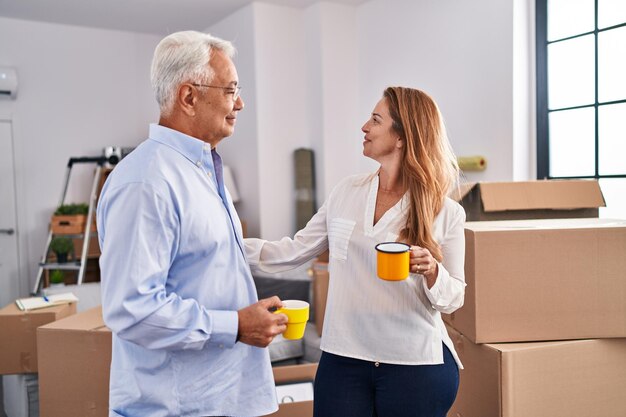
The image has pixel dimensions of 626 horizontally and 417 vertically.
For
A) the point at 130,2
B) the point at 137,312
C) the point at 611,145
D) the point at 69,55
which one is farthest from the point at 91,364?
the point at 69,55

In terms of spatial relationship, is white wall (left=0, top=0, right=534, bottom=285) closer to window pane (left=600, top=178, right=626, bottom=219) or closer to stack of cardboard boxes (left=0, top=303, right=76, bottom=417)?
window pane (left=600, top=178, right=626, bottom=219)

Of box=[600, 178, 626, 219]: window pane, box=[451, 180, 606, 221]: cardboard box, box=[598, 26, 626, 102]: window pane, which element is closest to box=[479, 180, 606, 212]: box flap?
box=[451, 180, 606, 221]: cardboard box

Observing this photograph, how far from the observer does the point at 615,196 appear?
3.00 meters

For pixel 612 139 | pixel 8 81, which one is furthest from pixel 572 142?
pixel 8 81

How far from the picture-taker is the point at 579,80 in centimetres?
316

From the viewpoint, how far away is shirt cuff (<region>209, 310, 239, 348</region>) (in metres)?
1.06

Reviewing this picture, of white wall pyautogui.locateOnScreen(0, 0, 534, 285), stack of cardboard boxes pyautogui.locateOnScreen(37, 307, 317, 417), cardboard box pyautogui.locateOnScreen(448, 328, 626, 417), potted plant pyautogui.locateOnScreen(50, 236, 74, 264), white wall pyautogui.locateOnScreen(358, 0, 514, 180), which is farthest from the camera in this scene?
potted plant pyautogui.locateOnScreen(50, 236, 74, 264)

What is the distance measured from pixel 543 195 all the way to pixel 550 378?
73cm

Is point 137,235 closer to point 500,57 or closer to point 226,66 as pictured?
point 226,66

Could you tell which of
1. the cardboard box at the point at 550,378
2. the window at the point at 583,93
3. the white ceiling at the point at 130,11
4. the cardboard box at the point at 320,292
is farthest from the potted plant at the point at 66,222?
the cardboard box at the point at 550,378

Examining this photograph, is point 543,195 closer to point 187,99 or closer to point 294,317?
point 294,317

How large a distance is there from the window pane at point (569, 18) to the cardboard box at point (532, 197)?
146cm

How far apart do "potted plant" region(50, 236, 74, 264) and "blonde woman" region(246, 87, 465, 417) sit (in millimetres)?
3548

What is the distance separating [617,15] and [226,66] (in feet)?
8.61
